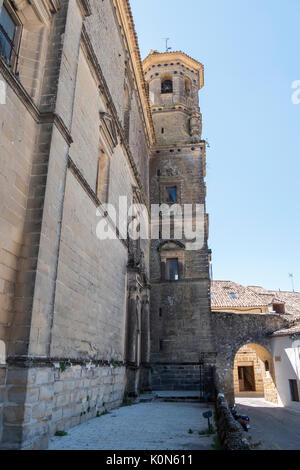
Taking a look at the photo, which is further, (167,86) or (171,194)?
(167,86)

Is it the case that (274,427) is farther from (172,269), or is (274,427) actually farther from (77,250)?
(77,250)

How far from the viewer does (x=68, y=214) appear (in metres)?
7.16

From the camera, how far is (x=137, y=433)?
6.56 m

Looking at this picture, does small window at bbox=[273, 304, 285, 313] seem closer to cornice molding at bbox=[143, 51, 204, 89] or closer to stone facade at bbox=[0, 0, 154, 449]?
cornice molding at bbox=[143, 51, 204, 89]

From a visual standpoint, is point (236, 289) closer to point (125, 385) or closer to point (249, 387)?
point (249, 387)

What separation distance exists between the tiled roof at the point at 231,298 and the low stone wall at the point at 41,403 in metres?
22.0

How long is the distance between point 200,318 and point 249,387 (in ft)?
57.4

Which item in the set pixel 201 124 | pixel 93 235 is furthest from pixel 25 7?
pixel 201 124

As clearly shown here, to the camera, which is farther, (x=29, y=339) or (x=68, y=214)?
(x=68, y=214)

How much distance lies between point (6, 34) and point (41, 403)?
5787 millimetres

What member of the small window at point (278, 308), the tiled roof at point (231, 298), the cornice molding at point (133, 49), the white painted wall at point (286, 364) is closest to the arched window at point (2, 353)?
the cornice molding at point (133, 49)

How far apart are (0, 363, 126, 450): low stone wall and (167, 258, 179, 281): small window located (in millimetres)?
10477

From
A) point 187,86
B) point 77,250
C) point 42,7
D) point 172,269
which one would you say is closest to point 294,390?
point 172,269
